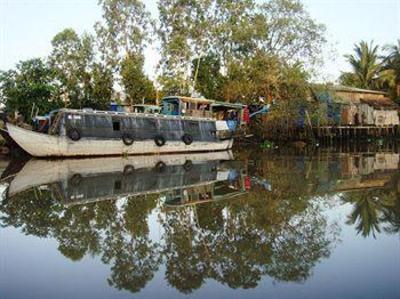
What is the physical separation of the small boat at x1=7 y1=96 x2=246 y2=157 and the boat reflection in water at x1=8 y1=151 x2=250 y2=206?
1.45 m

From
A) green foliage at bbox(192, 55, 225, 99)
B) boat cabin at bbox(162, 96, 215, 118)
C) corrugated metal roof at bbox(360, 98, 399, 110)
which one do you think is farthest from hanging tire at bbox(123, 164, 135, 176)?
corrugated metal roof at bbox(360, 98, 399, 110)

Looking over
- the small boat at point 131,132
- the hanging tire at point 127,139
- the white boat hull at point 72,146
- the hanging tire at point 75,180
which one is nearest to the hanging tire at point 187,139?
the small boat at point 131,132

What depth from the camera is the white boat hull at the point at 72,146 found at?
1822 centimetres

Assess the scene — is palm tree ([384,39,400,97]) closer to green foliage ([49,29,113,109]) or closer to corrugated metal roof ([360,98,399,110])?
corrugated metal roof ([360,98,399,110])

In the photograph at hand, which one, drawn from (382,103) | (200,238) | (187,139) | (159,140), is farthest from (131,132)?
(382,103)

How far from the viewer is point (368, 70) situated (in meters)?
40.2

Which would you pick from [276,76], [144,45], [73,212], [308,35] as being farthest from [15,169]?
[308,35]

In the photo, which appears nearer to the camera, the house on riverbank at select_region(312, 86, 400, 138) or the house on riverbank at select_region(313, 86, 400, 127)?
the house on riverbank at select_region(312, 86, 400, 138)

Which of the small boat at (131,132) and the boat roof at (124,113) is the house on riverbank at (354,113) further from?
the boat roof at (124,113)

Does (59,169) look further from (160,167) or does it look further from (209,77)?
(209,77)

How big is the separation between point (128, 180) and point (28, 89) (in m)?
17.0

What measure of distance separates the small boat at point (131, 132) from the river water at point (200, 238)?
6179 millimetres

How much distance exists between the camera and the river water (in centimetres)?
467

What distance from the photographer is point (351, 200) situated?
941cm
